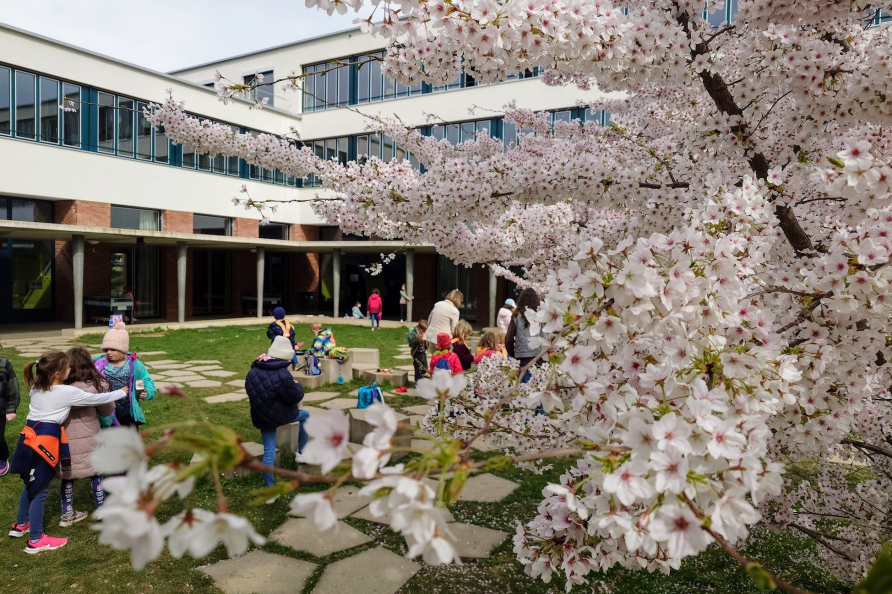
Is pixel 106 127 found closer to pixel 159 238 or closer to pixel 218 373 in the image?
pixel 159 238

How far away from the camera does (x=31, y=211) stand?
57.9 ft

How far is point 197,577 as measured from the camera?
3.30m

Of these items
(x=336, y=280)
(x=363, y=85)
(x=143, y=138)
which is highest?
(x=363, y=85)

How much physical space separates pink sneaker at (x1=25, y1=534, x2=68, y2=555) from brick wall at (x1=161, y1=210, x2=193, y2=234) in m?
19.0

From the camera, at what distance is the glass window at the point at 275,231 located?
2578cm

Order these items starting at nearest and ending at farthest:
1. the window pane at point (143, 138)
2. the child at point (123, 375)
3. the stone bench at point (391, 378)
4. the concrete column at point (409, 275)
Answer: the child at point (123, 375), the stone bench at point (391, 378), the window pane at point (143, 138), the concrete column at point (409, 275)

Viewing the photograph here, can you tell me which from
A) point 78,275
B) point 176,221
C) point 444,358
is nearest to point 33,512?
point 444,358

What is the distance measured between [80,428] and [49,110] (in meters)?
18.0

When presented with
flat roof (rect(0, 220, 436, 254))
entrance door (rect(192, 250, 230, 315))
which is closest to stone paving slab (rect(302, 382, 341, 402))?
flat roof (rect(0, 220, 436, 254))

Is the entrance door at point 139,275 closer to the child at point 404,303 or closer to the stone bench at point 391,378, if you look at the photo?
the child at point 404,303

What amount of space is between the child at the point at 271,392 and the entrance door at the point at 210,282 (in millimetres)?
20766

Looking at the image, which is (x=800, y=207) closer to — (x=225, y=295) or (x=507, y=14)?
(x=507, y=14)

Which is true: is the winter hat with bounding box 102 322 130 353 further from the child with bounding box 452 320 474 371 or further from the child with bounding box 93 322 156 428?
the child with bounding box 452 320 474 371

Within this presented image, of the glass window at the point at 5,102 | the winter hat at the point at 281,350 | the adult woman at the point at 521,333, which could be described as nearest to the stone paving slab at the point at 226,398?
the winter hat at the point at 281,350
